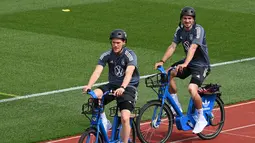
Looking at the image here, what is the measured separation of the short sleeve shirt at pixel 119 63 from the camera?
13922 millimetres

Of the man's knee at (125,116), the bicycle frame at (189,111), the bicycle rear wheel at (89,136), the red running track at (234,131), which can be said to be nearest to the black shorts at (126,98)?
the man's knee at (125,116)

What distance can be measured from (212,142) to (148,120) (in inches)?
53.2

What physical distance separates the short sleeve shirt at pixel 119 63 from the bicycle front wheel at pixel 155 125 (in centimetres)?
78

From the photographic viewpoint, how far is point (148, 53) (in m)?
23.2

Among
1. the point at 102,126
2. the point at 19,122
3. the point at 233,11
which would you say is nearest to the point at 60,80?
the point at 19,122

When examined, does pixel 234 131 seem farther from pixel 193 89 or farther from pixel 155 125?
pixel 155 125

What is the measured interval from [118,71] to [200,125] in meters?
2.12

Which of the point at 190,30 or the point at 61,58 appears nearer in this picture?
the point at 190,30

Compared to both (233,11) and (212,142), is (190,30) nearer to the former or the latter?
(212,142)

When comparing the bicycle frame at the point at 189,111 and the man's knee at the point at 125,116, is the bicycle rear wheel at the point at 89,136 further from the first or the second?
the bicycle frame at the point at 189,111

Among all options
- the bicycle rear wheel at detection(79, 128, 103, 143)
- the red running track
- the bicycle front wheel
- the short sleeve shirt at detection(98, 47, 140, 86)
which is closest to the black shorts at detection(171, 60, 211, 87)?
the bicycle front wheel

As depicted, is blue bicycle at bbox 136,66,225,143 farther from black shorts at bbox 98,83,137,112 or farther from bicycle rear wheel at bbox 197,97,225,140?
black shorts at bbox 98,83,137,112

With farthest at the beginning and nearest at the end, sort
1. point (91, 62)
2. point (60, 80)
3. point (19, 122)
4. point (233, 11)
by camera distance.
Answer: point (233, 11)
point (91, 62)
point (60, 80)
point (19, 122)

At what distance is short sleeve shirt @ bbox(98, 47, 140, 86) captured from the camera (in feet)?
45.7
